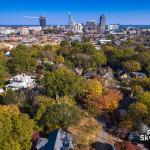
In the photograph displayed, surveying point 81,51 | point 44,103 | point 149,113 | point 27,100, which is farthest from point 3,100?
point 81,51

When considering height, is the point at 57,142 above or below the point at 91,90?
below

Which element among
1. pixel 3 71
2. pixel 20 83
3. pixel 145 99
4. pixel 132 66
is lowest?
pixel 20 83

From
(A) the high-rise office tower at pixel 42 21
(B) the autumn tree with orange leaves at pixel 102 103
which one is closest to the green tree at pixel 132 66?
(B) the autumn tree with orange leaves at pixel 102 103

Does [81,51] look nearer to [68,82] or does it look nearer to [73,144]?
[68,82]

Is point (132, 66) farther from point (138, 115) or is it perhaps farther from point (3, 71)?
point (138, 115)

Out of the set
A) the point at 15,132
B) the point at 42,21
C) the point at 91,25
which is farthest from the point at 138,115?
the point at 42,21

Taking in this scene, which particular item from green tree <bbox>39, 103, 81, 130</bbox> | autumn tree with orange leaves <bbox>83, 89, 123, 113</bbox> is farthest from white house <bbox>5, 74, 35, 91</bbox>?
green tree <bbox>39, 103, 81, 130</bbox>

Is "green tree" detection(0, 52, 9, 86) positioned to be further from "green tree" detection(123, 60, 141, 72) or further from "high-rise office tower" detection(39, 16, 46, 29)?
"high-rise office tower" detection(39, 16, 46, 29)

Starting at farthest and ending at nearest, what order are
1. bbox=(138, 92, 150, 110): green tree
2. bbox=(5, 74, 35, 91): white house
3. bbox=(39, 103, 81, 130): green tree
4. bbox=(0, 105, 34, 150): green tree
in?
bbox=(5, 74, 35, 91): white house → bbox=(138, 92, 150, 110): green tree → bbox=(39, 103, 81, 130): green tree → bbox=(0, 105, 34, 150): green tree
